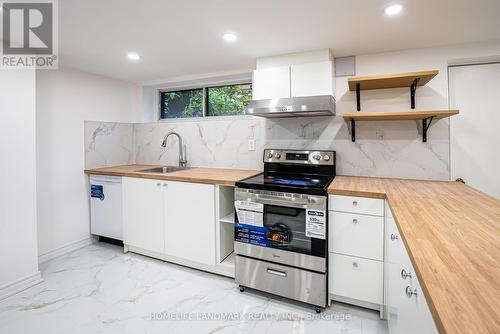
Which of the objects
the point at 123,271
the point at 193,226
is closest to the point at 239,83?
the point at 193,226

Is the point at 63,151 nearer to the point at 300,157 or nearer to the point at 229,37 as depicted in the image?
the point at 229,37

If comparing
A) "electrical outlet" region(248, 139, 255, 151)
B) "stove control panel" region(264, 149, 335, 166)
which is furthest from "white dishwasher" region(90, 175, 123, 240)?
"stove control panel" region(264, 149, 335, 166)

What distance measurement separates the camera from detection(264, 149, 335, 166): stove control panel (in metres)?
2.27

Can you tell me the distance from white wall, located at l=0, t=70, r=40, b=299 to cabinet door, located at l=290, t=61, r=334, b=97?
2234mm

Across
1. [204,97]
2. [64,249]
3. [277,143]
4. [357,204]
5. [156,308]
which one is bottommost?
[156,308]

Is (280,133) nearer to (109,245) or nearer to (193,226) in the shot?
(193,226)

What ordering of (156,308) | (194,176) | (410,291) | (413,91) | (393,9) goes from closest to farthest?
(410,291)
(393,9)
(156,308)
(413,91)
(194,176)

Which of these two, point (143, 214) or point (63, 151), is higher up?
point (63, 151)

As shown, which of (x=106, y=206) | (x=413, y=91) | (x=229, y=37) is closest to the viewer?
(x=229, y=37)

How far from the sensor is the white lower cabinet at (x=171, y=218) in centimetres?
223

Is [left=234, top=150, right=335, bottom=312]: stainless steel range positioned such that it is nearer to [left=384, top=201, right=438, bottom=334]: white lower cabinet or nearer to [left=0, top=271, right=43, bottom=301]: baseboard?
[left=384, top=201, right=438, bottom=334]: white lower cabinet

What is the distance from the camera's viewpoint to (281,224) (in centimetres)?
188

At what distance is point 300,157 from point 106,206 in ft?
7.30

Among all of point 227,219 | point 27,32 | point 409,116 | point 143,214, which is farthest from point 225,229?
point 27,32
